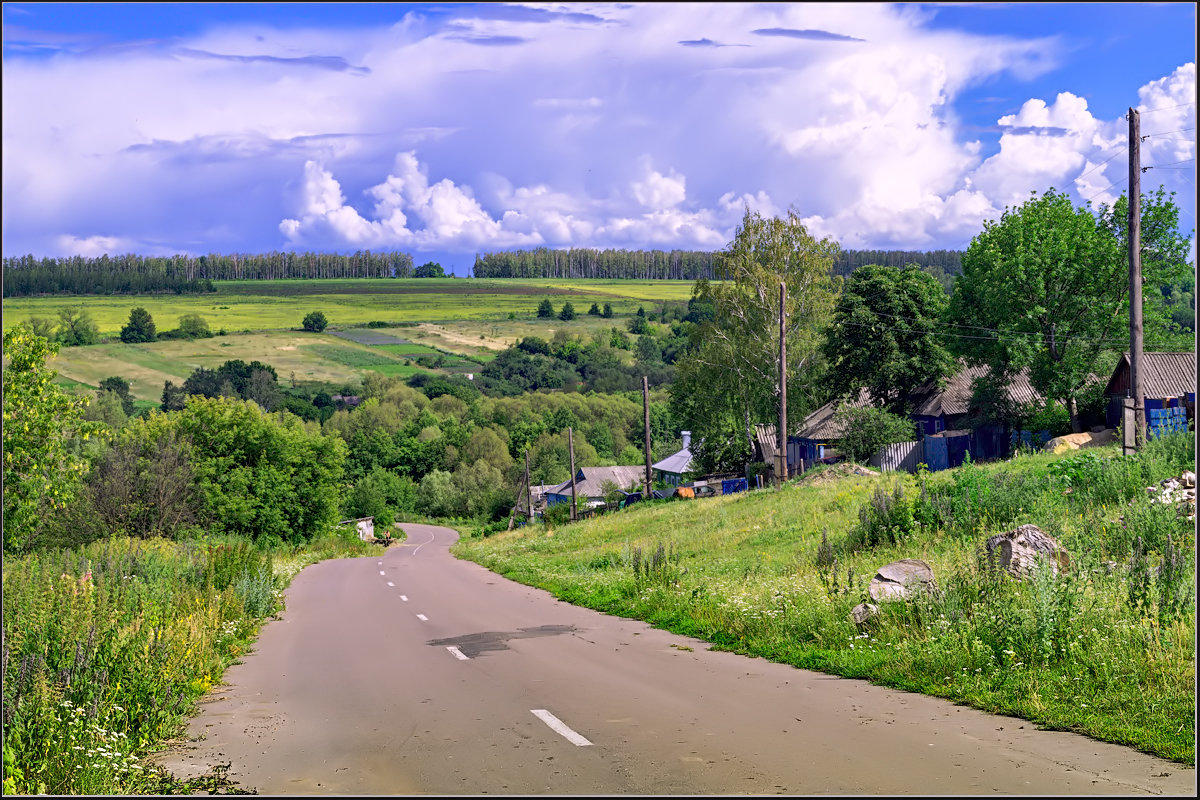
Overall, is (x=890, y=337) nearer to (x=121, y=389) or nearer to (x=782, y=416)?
(x=782, y=416)

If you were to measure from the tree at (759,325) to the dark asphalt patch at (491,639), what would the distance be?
3892 centimetres

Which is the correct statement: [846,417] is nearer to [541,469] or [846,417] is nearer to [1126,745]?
[1126,745]

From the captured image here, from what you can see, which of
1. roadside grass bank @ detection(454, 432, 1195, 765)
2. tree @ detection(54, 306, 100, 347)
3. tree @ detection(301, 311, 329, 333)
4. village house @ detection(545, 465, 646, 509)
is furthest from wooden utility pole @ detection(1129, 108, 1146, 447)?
tree @ detection(301, 311, 329, 333)

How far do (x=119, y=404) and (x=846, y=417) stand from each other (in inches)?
3783

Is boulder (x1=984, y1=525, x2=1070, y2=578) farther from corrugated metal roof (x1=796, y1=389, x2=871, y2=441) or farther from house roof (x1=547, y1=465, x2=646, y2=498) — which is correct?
house roof (x1=547, y1=465, x2=646, y2=498)

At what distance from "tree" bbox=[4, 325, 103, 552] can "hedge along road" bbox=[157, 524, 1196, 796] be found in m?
20.4

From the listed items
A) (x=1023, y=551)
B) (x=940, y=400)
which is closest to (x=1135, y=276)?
(x=1023, y=551)

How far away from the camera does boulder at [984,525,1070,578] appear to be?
12.3 meters

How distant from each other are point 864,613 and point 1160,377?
117 feet

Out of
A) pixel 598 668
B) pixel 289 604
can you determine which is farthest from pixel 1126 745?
pixel 289 604

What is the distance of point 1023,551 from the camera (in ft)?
41.6

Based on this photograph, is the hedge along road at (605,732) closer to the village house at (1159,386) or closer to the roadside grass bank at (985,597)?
the roadside grass bank at (985,597)

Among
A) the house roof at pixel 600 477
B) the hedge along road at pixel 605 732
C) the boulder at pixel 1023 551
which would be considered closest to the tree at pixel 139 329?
the house roof at pixel 600 477

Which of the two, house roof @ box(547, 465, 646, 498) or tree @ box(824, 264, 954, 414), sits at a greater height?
tree @ box(824, 264, 954, 414)
